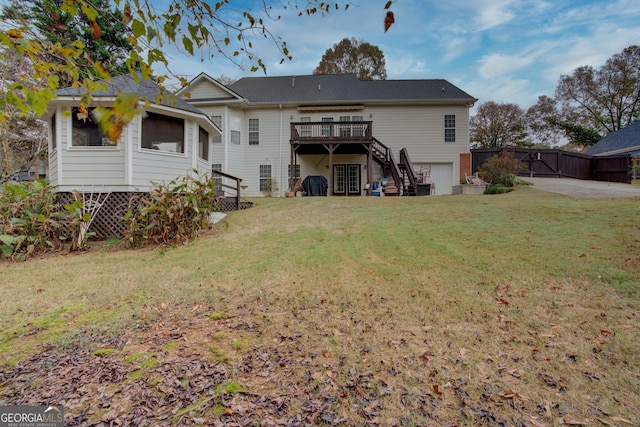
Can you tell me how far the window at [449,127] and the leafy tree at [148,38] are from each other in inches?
614

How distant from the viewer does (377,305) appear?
3652 mm

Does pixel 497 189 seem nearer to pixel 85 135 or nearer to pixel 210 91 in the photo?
pixel 85 135

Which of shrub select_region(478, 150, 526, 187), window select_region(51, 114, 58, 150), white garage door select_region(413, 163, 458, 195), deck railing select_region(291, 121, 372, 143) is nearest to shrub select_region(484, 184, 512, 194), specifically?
shrub select_region(478, 150, 526, 187)

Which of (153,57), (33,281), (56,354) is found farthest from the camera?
(33,281)

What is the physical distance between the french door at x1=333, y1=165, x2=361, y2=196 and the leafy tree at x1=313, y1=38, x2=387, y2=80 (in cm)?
1486

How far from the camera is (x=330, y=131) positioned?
1483cm

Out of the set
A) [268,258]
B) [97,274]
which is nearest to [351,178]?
[268,258]

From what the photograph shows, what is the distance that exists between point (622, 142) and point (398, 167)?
2022cm

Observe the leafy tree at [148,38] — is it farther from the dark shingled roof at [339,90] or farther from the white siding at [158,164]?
the dark shingled roof at [339,90]

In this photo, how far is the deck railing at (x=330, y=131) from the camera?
14.8m

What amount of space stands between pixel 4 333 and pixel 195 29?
11.9ft

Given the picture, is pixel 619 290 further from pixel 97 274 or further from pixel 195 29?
pixel 97 274

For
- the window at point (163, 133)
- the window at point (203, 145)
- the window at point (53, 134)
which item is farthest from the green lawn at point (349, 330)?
the window at point (203, 145)

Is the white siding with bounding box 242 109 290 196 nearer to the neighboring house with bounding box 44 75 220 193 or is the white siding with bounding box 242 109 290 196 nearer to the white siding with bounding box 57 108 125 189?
the neighboring house with bounding box 44 75 220 193
